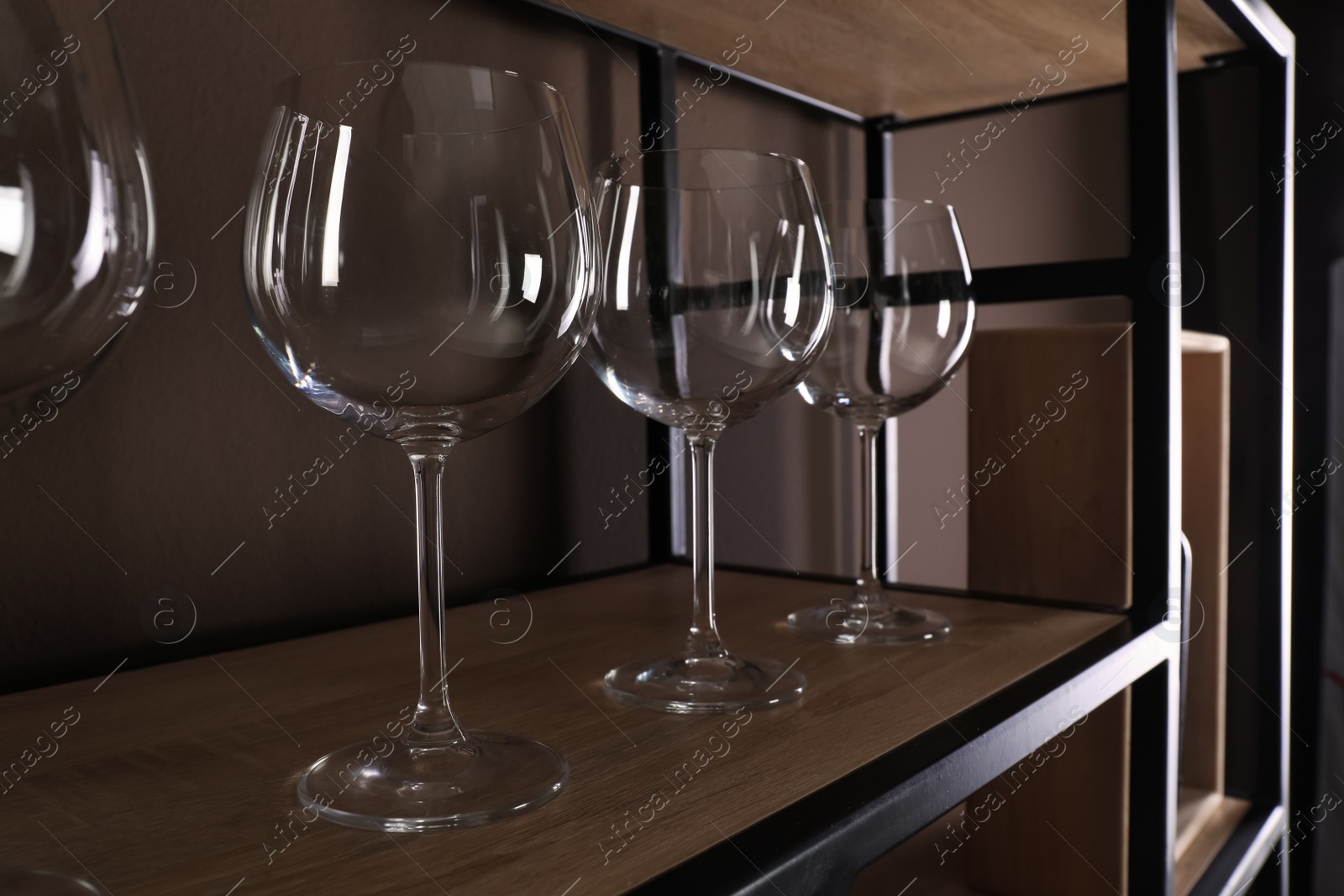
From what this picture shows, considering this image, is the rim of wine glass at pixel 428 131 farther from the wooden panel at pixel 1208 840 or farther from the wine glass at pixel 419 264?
the wooden panel at pixel 1208 840

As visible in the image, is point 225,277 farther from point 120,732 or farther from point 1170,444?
point 1170,444

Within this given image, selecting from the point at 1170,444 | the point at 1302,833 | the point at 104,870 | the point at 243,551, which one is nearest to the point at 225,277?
the point at 243,551

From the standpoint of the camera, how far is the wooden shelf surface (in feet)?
0.97

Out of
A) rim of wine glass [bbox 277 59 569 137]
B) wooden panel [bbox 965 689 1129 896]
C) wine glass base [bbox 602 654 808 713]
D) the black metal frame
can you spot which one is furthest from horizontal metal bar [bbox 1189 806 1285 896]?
rim of wine glass [bbox 277 59 569 137]

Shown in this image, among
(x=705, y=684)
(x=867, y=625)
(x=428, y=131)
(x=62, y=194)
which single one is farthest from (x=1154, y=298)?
(x=62, y=194)

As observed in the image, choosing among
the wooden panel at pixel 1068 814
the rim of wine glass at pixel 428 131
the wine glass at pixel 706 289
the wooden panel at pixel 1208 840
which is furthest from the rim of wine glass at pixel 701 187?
the wooden panel at pixel 1208 840

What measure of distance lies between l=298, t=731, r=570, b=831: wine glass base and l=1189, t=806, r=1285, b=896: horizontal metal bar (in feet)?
2.48

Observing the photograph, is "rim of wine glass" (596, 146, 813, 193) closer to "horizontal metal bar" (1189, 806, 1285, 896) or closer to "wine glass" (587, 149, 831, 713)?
"wine glass" (587, 149, 831, 713)

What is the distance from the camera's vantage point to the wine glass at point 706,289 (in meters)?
0.45

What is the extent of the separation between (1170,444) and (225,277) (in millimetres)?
614

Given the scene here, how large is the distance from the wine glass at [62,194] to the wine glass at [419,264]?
55 millimetres

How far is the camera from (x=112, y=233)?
254mm

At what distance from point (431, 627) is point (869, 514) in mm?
365

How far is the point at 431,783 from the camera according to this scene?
34cm
